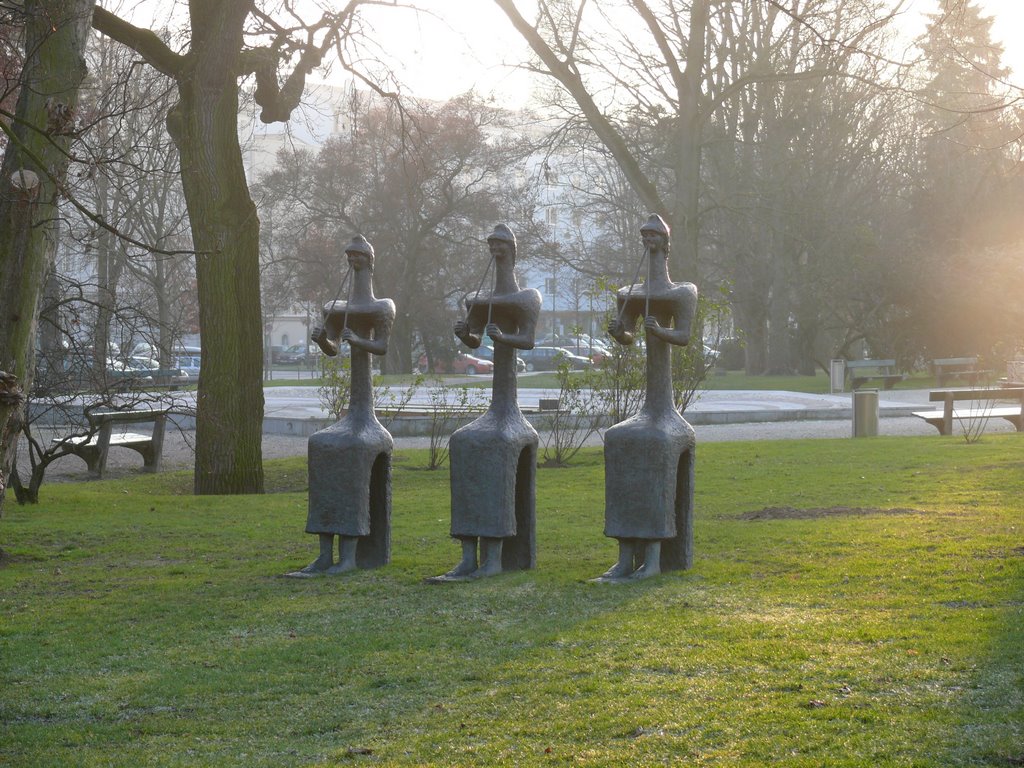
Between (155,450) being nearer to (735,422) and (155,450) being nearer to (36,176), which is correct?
(36,176)

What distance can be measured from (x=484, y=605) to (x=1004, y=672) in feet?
8.93

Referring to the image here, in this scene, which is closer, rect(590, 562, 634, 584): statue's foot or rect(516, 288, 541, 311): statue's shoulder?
rect(590, 562, 634, 584): statue's foot

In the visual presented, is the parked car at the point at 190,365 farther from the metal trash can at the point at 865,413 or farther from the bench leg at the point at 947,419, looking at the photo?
the bench leg at the point at 947,419

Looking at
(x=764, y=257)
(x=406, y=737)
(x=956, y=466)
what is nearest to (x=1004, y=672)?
(x=406, y=737)

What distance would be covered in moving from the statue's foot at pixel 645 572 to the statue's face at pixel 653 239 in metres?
1.80

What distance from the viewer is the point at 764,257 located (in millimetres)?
42812

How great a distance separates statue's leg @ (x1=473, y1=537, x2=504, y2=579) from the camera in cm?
795

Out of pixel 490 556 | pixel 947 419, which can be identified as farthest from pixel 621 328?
pixel 947 419

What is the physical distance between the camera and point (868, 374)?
35.8 meters

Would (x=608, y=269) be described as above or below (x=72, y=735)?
above

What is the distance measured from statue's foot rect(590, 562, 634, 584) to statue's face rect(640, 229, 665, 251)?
5.92 feet

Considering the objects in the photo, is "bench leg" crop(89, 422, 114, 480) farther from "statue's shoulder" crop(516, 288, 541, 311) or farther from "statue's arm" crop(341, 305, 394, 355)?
"statue's shoulder" crop(516, 288, 541, 311)

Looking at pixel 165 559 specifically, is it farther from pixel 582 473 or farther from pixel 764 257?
pixel 764 257

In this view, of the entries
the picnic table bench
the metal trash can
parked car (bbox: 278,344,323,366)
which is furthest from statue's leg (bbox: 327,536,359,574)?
parked car (bbox: 278,344,323,366)
